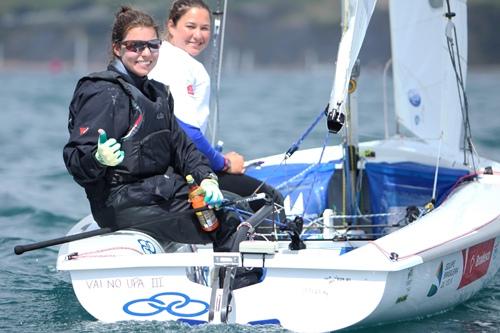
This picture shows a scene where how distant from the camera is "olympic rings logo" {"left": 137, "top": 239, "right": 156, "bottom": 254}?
4.05 metres

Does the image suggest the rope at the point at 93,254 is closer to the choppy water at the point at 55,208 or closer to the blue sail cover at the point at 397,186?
the choppy water at the point at 55,208

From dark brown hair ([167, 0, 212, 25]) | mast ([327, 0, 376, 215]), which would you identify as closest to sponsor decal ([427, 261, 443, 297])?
mast ([327, 0, 376, 215])

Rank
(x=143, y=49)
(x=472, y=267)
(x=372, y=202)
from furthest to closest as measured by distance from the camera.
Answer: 1. (x=372, y=202)
2. (x=472, y=267)
3. (x=143, y=49)

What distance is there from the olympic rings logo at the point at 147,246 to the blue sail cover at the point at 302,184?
1.52 metres

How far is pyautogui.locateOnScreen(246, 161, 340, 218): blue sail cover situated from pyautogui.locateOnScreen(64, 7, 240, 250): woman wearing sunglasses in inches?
57.2

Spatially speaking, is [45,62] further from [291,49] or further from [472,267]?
[472,267]

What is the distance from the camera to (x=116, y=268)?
12.3ft

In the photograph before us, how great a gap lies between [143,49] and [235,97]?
2267cm

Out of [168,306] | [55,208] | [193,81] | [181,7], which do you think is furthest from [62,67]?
[168,306]

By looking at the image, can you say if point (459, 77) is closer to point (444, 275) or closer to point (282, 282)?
point (444, 275)

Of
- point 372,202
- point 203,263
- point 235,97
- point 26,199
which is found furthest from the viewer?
point 235,97

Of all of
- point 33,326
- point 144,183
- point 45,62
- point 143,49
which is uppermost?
point 143,49

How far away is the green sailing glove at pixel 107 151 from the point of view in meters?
3.61

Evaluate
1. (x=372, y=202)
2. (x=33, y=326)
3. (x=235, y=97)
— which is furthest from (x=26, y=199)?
(x=235, y=97)
